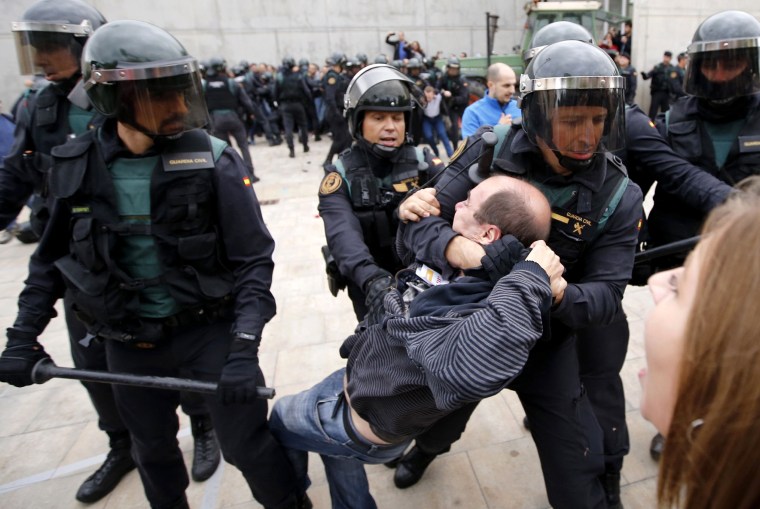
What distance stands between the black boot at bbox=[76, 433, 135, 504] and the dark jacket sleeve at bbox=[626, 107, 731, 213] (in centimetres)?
296

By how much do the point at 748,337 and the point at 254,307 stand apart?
1542mm

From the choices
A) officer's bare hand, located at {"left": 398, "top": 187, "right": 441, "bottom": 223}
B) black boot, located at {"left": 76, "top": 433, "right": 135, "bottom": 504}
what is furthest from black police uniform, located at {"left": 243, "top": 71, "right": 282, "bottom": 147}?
officer's bare hand, located at {"left": 398, "top": 187, "right": 441, "bottom": 223}

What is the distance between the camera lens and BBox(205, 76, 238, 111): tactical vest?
7770mm

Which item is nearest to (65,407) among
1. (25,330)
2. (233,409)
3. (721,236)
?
(25,330)

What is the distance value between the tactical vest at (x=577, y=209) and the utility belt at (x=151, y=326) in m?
1.23

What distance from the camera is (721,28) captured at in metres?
2.22

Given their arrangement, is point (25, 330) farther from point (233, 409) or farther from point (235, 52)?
point (235, 52)

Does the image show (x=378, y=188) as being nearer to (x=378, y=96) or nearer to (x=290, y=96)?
(x=378, y=96)

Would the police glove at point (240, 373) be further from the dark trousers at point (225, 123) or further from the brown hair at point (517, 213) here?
the dark trousers at point (225, 123)

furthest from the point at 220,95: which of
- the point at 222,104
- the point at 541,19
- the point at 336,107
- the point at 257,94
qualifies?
the point at 541,19

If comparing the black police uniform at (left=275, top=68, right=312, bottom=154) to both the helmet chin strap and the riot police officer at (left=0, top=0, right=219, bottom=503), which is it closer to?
the riot police officer at (left=0, top=0, right=219, bottom=503)

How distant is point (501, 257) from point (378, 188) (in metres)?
1.13

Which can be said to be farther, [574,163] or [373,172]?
[373,172]

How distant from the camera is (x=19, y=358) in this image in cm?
177
